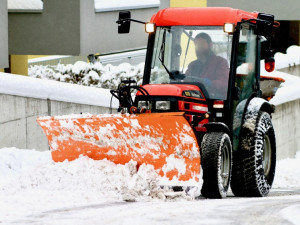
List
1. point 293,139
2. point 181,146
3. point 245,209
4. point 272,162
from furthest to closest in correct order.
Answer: point 293,139 < point 272,162 < point 181,146 < point 245,209

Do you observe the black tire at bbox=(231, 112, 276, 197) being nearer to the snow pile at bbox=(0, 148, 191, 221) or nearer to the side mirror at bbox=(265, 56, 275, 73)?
the side mirror at bbox=(265, 56, 275, 73)

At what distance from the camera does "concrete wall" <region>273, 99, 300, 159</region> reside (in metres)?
16.4

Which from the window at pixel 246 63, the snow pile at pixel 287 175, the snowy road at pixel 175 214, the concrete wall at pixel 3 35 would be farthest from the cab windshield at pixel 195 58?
the concrete wall at pixel 3 35

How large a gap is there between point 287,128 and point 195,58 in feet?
26.5

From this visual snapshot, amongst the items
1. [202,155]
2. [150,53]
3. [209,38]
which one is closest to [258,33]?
[209,38]

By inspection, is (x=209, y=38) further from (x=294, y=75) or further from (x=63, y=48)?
(x=294, y=75)

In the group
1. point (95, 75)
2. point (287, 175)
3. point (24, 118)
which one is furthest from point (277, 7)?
point (24, 118)

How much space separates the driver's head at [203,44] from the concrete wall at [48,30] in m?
8.30

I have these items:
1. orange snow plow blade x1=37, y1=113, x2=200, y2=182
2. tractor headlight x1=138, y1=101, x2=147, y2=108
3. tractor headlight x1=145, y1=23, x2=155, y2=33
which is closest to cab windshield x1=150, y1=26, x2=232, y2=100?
tractor headlight x1=145, y1=23, x2=155, y2=33

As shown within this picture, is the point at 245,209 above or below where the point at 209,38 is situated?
below

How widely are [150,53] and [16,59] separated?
32.5ft

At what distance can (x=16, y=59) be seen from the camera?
63.1 ft

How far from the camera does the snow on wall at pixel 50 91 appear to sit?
1169 centimetres

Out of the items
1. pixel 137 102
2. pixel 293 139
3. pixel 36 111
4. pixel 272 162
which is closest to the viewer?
pixel 137 102
